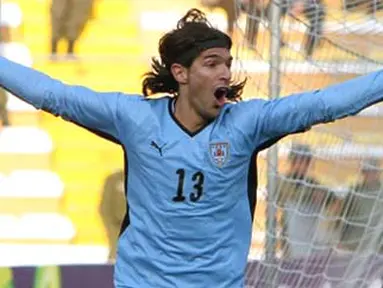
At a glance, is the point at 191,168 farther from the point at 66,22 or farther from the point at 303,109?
the point at 66,22

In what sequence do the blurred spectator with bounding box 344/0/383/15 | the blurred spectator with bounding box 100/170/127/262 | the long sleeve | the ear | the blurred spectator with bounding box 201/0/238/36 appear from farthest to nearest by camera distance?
the blurred spectator with bounding box 100/170/127/262, the blurred spectator with bounding box 201/0/238/36, the blurred spectator with bounding box 344/0/383/15, the ear, the long sleeve

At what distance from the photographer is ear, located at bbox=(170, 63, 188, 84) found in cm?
313

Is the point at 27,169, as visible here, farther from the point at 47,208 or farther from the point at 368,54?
the point at 368,54

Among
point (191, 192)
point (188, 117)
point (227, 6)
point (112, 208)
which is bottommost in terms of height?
point (112, 208)

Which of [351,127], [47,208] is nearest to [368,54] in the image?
[351,127]

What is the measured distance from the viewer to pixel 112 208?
676 cm

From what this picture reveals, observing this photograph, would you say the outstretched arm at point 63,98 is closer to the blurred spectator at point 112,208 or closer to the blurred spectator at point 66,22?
the blurred spectator at point 112,208

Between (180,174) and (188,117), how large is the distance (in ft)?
0.48

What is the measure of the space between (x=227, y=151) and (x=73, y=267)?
9.68 ft

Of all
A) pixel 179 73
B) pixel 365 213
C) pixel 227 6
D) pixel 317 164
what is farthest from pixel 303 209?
pixel 227 6

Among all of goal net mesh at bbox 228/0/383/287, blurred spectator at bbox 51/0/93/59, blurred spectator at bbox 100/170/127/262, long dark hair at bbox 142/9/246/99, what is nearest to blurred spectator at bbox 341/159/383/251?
goal net mesh at bbox 228/0/383/287

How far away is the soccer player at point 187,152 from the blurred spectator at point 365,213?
1.55 meters

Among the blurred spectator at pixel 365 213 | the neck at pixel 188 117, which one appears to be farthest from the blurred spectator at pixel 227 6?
the neck at pixel 188 117

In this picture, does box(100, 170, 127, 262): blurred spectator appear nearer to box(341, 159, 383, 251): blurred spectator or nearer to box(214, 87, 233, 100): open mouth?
box(341, 159, 383, 251): blurred spectator
